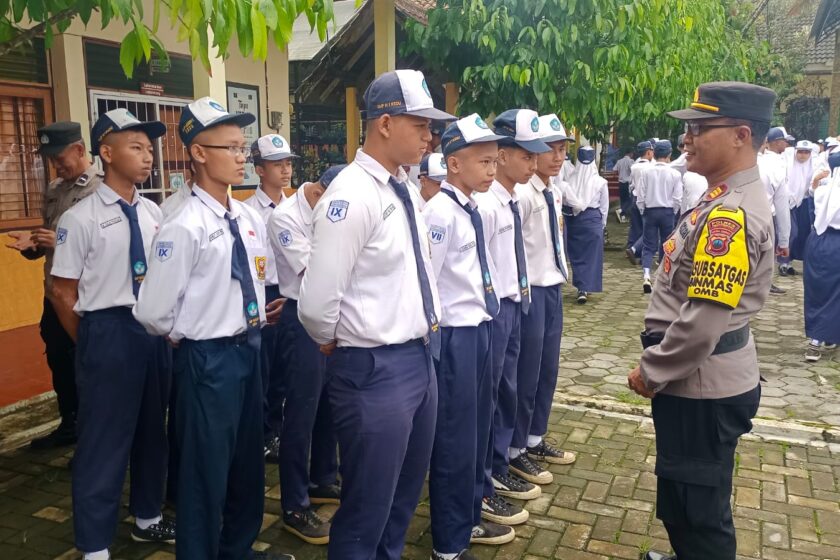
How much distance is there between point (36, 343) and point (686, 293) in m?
5.48

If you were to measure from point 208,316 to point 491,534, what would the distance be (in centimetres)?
188

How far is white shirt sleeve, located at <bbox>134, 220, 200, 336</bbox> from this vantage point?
114 inches

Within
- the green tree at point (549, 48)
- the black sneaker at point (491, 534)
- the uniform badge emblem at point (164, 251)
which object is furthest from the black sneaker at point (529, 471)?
the green tree at point (549, 48)

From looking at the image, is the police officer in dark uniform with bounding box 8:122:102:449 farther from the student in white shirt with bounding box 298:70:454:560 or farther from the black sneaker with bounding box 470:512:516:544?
the black sneaker with bounding box 470:512:516:544

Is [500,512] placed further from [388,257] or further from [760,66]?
[760,66]

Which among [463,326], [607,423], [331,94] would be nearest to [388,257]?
[463,326]

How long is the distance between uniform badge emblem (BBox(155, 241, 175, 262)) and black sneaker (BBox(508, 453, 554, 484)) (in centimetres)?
258

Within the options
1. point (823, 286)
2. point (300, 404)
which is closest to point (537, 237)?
point (300, 404)

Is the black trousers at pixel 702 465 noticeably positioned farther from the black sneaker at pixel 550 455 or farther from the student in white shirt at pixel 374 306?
the black sneaker at pixel 550 455

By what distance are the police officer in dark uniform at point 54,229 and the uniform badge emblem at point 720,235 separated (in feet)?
11.0

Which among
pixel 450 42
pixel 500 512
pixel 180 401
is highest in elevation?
pixel 450 42

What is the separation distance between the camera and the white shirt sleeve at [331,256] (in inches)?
99.7

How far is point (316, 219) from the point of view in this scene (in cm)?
260

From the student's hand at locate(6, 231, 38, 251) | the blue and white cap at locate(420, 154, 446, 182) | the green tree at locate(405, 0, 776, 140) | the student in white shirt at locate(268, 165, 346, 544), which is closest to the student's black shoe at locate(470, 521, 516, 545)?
the student in white shirt at locate(268, 165, 346, 544)
